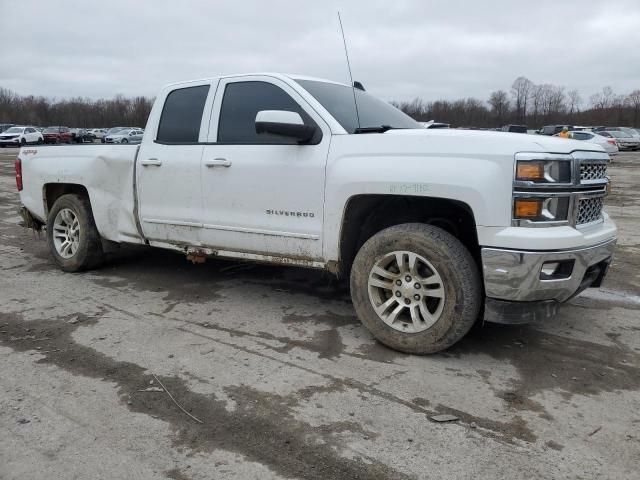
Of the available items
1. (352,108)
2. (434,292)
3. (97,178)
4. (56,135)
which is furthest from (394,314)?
(56,135)

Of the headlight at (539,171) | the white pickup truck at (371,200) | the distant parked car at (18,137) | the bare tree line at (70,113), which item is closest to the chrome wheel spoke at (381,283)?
the white pickup truck at (371,200)

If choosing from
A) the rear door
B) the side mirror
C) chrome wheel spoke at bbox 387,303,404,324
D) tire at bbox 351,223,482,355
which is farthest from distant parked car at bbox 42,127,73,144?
chrome wheel spoke at bbox 387,303,404,324

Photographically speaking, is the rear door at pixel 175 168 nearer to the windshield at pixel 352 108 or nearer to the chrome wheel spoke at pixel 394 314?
the windshield at pixel 352 108

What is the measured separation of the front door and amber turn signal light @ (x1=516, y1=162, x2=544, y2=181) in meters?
1.37

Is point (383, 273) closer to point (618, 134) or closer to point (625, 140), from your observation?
point (625, 140)

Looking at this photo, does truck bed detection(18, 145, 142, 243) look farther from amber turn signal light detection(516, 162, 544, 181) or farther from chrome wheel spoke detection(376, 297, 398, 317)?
amber turn signal light detection(516, 162, 544, 181)

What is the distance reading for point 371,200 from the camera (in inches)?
149

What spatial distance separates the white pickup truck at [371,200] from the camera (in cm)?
315

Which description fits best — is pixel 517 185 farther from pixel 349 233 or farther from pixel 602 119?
pixel 602 119

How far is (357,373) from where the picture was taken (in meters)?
3.31

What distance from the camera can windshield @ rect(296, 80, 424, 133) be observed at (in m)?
4.11

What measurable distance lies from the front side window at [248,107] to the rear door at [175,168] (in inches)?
8.1

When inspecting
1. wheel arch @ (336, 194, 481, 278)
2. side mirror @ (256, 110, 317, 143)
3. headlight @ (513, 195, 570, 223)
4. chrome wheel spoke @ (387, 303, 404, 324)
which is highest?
side mirror @ (256, 110, 317, 143)

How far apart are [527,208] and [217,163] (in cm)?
248
